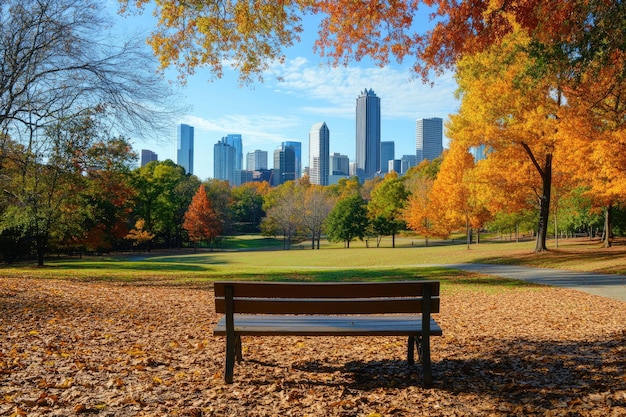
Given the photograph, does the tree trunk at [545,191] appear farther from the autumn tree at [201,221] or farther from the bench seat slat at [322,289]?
the autumn tree at [201,221]

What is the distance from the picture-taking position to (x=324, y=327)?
4.54m

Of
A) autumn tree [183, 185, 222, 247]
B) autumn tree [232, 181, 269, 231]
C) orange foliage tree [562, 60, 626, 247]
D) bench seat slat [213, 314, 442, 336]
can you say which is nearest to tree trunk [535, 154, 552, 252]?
orange foliage tree [562, 60, 626, 247]

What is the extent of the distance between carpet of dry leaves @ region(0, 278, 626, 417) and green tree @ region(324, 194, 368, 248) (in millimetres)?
51446

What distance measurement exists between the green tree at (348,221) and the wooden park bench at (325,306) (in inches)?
2153

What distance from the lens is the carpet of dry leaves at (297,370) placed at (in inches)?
148

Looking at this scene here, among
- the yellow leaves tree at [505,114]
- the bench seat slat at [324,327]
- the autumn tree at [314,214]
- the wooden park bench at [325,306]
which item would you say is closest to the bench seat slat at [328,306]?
the wooden park bench at [325,306]

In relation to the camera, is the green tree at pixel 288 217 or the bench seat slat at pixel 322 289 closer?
the bench seat slat at pixel 322 289

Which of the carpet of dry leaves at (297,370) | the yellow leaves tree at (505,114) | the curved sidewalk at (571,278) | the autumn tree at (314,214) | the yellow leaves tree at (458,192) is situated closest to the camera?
the carpet of dry leaves at (297,370)

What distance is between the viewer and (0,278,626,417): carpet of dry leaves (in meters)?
3.77

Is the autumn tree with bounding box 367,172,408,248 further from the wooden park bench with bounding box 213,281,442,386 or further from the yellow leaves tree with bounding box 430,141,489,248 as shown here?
the wooden park bench with bounding box 213,281,442,386

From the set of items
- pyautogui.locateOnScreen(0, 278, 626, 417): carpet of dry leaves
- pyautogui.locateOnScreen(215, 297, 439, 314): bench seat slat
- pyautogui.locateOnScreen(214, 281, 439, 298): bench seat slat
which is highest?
pyautogui.locateOnScreen(214, 281, 439, 298): bench seat slat

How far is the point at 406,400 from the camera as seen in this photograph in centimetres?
392

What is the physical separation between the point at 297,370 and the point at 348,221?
5511 cm

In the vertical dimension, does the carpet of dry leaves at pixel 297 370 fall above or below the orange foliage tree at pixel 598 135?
below
